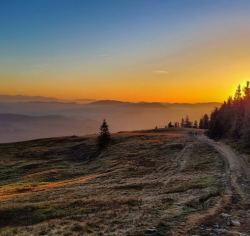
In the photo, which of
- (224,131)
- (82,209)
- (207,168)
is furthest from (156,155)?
(82,209)

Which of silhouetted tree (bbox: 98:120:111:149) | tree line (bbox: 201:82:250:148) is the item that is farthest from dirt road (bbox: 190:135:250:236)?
silhouetted tree (bbox: 98:120:111:149)

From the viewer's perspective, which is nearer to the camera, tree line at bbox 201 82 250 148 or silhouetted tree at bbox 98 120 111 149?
tree line at bbox 201 82 250 148

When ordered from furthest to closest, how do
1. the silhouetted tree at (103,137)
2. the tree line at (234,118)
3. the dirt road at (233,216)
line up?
the silhouetted tree at (103,137), the tree line at (234,118), the dirt road at (233,216)

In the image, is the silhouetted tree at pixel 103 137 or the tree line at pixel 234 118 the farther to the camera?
the silhouetted tree at pixel 103 137

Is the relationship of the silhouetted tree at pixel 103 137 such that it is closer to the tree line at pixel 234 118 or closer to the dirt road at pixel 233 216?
the tree line at pixel 234 118

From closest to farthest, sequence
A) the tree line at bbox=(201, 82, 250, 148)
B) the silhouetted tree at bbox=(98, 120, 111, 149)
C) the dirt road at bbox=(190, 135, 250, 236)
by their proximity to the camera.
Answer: the dirt road at bbox=(190, 135, 250, 236) < the tree line at bbox=(201, 82, 250, 148) < the silhouetted tree at bbox=(98, 120, 111, 149)

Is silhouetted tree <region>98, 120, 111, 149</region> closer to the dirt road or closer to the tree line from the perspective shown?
the tree line

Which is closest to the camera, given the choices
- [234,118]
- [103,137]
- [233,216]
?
[233,216]

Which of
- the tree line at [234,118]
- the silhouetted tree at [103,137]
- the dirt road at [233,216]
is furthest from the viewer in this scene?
the silhouetted tree at [103,137]

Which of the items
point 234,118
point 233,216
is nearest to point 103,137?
point 234,118

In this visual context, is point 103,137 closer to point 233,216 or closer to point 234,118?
point 234,118

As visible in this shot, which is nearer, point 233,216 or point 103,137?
point 233,216

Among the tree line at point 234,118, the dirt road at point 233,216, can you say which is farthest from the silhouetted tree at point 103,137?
the dirt road at point 233,216

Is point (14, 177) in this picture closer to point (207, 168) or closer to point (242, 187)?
point (207, 168)
